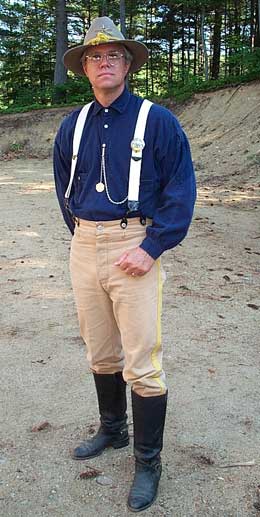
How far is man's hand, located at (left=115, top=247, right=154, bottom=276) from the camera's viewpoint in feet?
7.35

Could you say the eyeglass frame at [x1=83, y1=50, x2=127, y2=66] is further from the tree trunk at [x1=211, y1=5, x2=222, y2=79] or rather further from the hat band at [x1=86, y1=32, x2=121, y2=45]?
the tree trunk at [x1=211, y1=5, x2=222, y2=79]

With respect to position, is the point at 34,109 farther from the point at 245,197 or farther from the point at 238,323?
the point at 238,323

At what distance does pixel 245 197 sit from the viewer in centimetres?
1088

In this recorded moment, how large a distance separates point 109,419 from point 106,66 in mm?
1794

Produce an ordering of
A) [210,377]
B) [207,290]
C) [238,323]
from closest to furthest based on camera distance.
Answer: [210,377] → [238,323] → [207,290]

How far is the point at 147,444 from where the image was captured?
8.25 feet

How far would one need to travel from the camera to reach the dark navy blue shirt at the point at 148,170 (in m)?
2.25

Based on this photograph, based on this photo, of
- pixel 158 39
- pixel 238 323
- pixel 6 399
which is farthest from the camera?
pixel 158 39

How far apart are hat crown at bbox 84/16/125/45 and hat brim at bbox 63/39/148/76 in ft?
0.08

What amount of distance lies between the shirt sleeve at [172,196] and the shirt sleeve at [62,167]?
1.66 ft

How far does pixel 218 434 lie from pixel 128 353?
0.95m

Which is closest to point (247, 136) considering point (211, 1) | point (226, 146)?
point (226, 146)

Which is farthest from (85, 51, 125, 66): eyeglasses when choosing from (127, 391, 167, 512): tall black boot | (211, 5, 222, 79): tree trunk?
(211, 5, 222, 79): tree trunk

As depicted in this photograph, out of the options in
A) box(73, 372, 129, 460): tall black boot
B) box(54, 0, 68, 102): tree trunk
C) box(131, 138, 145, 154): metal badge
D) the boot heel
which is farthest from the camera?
box(54, 0, 68, 102): tree trunk
